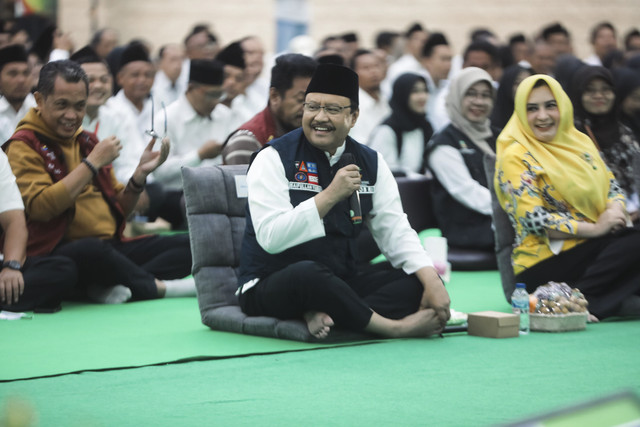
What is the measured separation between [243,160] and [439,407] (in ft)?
7.11

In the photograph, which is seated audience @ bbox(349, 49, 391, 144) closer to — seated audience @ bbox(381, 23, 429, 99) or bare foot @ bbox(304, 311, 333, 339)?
seated audience @ bbox(381, 23, 429, 99)

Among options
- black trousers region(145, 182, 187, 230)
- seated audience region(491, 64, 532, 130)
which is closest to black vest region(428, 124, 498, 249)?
seated audience region(491, 64, 532, 130)

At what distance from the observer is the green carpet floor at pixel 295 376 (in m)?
2.91

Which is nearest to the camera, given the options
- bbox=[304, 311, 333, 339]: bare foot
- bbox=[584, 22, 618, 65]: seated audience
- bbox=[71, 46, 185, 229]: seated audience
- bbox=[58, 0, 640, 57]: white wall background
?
bbox=[304, 311, 333, 339]: bare foot

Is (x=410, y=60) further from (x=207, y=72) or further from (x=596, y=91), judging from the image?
(x=596, y=91)

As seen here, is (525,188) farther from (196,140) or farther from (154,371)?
(196,140)

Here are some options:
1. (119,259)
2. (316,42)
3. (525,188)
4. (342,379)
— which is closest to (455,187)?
(525,188)

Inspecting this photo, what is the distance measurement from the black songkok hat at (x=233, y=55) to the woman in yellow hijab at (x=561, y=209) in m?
4.05

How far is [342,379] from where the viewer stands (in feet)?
11.0

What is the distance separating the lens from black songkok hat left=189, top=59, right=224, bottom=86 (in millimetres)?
6801

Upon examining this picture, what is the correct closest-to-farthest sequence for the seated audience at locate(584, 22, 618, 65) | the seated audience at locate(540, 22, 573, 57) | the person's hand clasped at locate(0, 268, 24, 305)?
the person's hand clasped at locate(0, 268, 24, 305) → the seated audience at locate(540, 22, 573, 57) → the seated audience at locate(584, 22, 618, 65)

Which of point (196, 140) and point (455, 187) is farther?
point (196, 140)

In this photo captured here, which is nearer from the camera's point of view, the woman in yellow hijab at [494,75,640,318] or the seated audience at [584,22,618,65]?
the woman in yellow hijab at [494,75,640,318]

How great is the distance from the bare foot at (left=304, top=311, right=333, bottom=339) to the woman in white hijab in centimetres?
256
